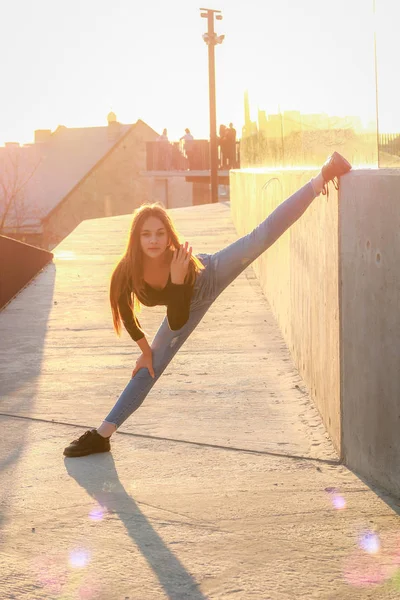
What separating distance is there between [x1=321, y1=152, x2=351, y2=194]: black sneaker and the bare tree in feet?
205

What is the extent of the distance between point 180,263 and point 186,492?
1048 mm

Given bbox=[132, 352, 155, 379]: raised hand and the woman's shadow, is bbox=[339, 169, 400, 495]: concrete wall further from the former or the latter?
the woman's shadow

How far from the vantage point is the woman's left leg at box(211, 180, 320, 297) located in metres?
5.48

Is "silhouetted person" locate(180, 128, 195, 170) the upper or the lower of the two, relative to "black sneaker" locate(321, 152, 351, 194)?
upper

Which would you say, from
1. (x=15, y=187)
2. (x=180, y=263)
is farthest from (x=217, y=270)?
(x=15, y=187)

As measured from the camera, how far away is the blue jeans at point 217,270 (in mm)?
5480

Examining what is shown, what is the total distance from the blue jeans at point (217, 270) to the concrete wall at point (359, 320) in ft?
0.75

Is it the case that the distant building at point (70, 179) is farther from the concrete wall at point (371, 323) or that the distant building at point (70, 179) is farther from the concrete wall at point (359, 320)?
the concrete wall at point (371, 323)

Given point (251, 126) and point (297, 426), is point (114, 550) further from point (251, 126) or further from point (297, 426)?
point (251, 126)

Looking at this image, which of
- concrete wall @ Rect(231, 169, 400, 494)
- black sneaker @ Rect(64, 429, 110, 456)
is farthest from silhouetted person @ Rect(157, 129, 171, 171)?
black sneaker @ Rect(64, 429, 110, 456)

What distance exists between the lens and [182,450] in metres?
5.79

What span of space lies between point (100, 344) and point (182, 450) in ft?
12.0

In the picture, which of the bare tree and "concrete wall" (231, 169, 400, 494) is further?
the bare tree

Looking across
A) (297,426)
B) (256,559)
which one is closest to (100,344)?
(297,426)
